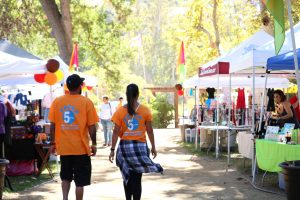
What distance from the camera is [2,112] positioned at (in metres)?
8.05

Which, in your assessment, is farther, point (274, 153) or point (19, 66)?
point (19, 66)

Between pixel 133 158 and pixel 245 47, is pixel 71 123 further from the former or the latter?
pixel 245 47

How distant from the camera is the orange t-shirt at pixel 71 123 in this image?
5.98m

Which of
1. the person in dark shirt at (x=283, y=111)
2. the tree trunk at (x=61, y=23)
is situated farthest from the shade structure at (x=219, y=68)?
the tree trunk at (x=61, y=23)

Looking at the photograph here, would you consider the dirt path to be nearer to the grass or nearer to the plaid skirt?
the grass

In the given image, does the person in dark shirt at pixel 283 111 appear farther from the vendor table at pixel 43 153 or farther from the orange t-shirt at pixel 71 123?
the orange t-shirt at pixel 71 123

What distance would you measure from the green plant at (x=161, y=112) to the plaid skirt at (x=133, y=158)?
23508mm

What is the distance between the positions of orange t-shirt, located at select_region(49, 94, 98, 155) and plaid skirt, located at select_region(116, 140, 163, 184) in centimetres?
41

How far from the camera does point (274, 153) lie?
311 inches

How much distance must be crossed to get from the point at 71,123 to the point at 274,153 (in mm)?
3443

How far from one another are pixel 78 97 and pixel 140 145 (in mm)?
925

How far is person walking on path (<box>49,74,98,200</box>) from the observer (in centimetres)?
598

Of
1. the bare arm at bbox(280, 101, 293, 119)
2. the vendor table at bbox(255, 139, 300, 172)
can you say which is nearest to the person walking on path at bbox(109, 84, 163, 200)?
the vendor table at bbox(255, 139, 300, 172)

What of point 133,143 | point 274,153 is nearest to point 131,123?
point 133,143
